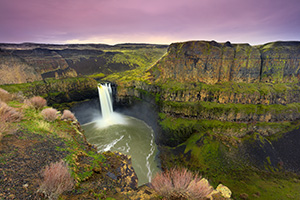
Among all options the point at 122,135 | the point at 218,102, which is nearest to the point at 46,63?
the point at 122,135

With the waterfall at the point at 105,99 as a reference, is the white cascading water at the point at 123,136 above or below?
below

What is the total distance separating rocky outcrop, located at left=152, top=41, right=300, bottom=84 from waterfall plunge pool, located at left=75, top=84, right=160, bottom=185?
20.5m

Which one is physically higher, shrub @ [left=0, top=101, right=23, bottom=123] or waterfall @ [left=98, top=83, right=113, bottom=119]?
shrub @ [left=0, top=101, right=23, bottom=123]

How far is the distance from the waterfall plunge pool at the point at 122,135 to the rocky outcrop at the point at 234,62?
20467 mm

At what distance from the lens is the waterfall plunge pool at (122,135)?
26.7 m

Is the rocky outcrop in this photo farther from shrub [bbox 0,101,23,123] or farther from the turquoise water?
shrub [bbox 0,101,23,123]

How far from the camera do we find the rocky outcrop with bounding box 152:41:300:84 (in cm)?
3616

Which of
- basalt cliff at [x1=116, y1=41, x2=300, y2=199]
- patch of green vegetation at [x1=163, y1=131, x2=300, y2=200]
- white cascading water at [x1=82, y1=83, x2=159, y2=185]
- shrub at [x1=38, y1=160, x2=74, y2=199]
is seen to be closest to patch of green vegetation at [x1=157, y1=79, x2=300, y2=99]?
basalt cliff at [x1=116, y1=41, x2=300, y2=199]

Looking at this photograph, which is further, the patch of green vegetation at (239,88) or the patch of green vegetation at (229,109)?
the patch of green vegetation at (239,88)

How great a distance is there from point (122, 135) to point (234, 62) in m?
37.4

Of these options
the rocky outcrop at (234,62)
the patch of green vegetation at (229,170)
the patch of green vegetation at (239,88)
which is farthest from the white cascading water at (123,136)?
the rocky outcrop at (234,62)

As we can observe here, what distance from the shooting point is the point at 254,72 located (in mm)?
37438

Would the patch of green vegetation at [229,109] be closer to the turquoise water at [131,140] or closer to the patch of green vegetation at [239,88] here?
the patch of green vegetation at [239,88]

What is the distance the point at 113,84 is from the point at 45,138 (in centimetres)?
4380
